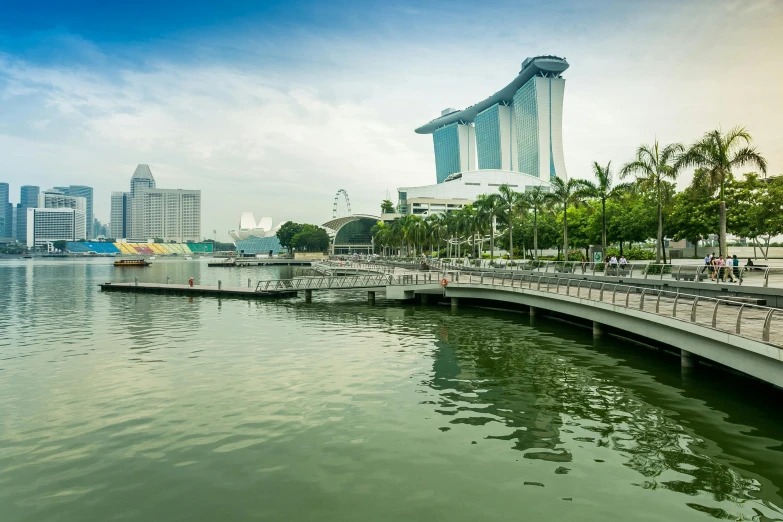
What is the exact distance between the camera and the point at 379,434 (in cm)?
1437

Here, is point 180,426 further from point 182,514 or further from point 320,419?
point 182,514

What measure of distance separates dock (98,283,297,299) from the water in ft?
87.2

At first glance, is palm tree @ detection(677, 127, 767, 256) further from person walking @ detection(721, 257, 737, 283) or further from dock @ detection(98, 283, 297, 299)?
dock @ detection(98, 283, 297, 299)

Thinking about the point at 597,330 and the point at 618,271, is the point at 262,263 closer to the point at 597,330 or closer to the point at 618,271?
the point at 618,271

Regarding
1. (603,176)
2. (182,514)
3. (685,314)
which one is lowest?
(182,514)

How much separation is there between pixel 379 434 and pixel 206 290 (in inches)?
1910

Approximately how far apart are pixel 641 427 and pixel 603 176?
137ft

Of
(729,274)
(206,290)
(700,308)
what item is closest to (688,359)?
(700,308)

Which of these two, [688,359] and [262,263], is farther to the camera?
[262,263]

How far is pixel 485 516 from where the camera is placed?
9992 millimetres

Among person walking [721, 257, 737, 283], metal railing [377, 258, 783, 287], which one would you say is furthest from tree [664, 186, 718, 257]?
person walking [721, 257, 737, 283]

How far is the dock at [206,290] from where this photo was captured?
5506 centimetres

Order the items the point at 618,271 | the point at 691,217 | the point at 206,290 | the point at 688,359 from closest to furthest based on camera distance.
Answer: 1. the point at 688,359
2. the point at 618,271
3. the point at 691,217
4. the point at 206,290

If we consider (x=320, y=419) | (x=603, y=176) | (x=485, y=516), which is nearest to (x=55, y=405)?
(x=320, y=419)
